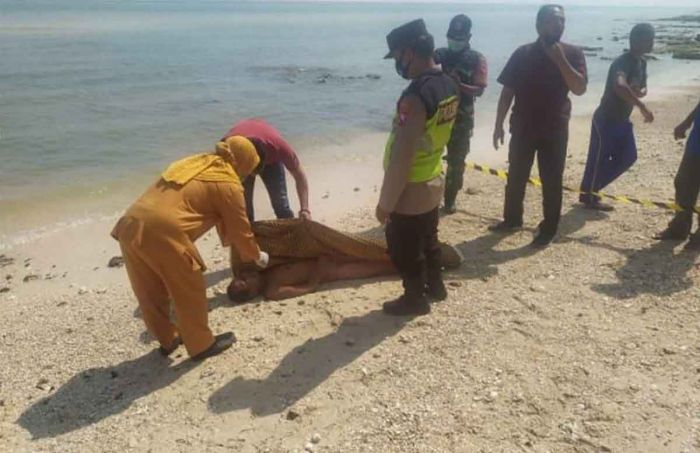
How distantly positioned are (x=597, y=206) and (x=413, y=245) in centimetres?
365

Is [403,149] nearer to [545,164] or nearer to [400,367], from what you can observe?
[400,367]

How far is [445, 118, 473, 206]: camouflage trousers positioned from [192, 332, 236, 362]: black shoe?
3384 millimetres

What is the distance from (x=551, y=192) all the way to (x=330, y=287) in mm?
2308

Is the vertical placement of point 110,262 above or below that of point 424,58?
below

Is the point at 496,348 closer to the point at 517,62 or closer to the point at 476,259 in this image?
the point at 476,259

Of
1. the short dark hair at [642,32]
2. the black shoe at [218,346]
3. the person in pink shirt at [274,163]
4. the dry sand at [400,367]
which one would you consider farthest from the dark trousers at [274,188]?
the short dark hair at [642,32]

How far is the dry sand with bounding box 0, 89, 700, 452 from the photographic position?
3.49 metres

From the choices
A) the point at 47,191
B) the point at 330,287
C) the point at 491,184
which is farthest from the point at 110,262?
the point at 491,184

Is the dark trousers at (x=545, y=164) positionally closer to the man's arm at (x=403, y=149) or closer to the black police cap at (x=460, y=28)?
the black police cap at (x=460, y=28)

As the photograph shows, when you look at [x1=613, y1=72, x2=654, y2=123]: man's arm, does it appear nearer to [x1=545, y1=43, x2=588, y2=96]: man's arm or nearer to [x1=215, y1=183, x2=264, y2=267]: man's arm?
[x1=545, y1=43, x2=588, y2=96]: man's arm

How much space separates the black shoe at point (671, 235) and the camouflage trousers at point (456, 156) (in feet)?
6.87

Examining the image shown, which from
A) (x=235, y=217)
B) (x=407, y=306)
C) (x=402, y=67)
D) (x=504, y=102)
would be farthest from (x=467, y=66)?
(x=235, y=217)

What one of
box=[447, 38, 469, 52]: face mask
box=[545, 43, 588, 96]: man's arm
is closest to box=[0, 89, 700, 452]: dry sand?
box=[545, 43, 588, 96]: man's arm

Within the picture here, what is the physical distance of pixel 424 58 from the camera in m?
3.97
